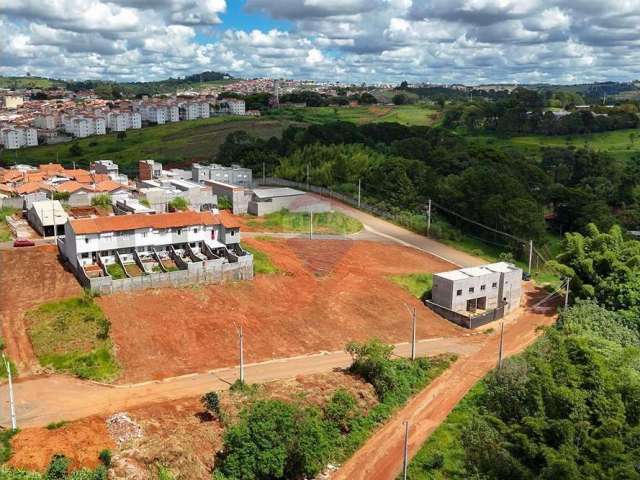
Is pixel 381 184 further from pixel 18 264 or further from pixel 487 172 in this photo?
pixel 18 264

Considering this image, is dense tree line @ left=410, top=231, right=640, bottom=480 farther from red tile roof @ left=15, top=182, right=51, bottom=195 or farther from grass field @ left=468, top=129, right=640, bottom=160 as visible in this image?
grass field @ left=468, top=129, right=640, bottom=160

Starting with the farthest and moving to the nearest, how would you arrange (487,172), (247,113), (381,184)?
1. (247,113)
2. (381,184)
3. (487,172)

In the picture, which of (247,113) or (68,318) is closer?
(68,318)

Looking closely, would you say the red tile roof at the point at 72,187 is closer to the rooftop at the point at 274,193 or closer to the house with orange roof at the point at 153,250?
the house with orange roof at the point at 153,250

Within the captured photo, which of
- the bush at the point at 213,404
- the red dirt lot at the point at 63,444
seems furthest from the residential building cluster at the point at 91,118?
the bush at the point at 213,404

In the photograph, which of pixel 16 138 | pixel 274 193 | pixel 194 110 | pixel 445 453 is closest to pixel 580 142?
pixel 274 193

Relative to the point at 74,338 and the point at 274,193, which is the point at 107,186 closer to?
the point at 274,193

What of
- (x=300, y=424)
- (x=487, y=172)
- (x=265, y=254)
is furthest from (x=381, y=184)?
(x=300, y=424)
